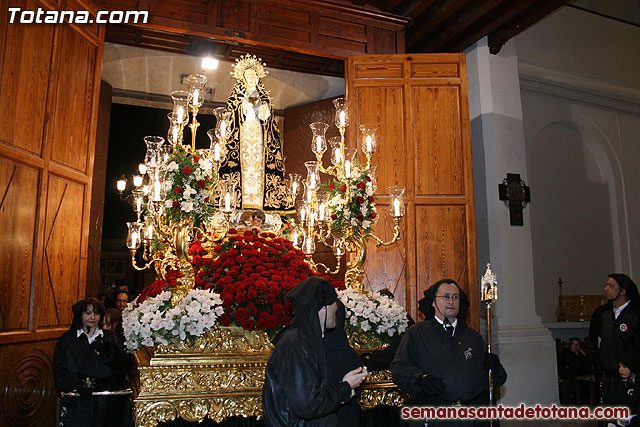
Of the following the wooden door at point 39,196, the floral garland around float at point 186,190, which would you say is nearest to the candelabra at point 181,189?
the floral garland around float at point 186,190

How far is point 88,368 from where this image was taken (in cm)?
402

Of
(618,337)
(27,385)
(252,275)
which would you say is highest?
(252,275)

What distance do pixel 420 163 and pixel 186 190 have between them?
3.79m

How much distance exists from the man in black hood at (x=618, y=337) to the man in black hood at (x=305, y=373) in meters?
3.37

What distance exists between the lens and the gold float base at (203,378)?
3525mm

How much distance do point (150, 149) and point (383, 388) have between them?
2.63 meters

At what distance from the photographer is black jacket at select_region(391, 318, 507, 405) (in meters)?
3.29

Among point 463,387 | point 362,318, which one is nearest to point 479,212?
point 362,318

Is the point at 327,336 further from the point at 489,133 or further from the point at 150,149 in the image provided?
the point at 489,133

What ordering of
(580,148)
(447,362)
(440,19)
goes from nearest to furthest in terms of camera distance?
1. (447,362)
2. (440,19)
3. (580,148)

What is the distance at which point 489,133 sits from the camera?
7883mm

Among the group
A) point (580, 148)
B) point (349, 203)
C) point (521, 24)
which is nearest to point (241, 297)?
point (349, 203)

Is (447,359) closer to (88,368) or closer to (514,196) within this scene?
(88,368)

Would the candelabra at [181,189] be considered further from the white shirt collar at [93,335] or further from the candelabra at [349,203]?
the candelabra at [349,203]
